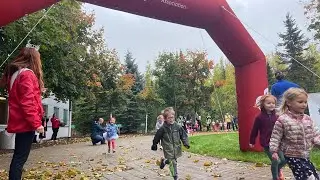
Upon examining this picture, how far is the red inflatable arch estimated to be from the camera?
9148mm

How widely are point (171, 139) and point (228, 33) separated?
4.60 m

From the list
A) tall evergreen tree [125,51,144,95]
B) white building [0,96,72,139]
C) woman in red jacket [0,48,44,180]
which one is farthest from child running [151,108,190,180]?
tall evergreen tree [125,51,144,95]

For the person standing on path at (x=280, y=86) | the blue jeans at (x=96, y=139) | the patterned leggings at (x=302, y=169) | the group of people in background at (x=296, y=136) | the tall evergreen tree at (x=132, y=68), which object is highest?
the tall evergreen tree at (x=132, y=68)

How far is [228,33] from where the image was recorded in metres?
10.6

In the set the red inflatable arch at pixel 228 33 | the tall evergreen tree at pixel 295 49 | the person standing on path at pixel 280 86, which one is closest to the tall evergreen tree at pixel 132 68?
the tall evergreen tree at pixel 295 49

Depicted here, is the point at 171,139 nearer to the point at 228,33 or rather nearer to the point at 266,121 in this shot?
the point at 266,121

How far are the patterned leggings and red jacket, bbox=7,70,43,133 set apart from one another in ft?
9.79

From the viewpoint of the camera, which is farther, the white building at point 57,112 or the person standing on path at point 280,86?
the white building at point 57,112

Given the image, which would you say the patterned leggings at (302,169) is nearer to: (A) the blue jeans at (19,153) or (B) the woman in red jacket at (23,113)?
(B) the woman in red jacket at (23,113)

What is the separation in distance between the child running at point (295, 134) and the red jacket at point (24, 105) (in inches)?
110

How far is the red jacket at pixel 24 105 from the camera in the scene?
15.0ft

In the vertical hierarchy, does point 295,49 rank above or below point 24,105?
above

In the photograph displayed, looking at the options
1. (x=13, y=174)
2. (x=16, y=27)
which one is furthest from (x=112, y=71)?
(x=13, y=174)

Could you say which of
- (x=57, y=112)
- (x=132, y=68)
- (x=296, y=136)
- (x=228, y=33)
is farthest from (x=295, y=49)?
(x=296, y=136)
